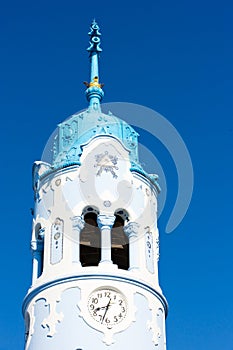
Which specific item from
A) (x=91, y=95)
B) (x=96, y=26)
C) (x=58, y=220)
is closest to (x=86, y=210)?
(x=58, y=220)

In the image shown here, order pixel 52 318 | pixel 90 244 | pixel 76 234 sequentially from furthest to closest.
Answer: pixel 90 244, pixel 76 234, pixel 52 318

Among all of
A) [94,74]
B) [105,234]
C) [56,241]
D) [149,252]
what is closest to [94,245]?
[105,234]

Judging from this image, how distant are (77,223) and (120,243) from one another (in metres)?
2.07

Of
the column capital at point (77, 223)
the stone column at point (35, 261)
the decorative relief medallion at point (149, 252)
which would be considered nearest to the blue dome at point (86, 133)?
the column capital at point (77, 223)

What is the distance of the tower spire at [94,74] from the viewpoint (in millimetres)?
34812

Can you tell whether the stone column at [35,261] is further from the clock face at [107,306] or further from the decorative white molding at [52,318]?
the clock face at [107,306]

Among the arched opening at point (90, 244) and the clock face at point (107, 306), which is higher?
the arched opening at point (90, 244)

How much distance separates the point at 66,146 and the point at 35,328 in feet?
23.4

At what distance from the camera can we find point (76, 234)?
30031 mm

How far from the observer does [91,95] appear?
115 feet

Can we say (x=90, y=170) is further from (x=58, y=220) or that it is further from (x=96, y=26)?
(x=96, y=26)

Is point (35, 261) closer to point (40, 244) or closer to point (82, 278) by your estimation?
point (40, 244)

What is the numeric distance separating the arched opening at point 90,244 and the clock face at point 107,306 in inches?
94.7

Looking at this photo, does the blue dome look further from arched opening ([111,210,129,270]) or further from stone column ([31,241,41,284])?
stone column ([31,241,41,284])
